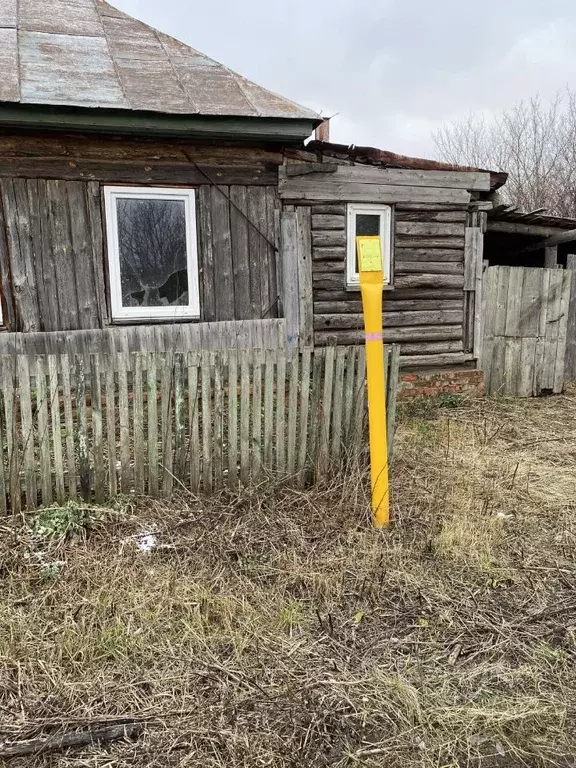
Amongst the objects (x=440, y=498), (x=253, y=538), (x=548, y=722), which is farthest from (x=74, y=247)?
(x=548, y=722)

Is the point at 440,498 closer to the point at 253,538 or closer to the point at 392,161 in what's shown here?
the point at 253,538

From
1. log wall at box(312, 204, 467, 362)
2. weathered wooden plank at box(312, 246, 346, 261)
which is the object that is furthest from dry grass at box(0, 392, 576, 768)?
weathered wooden plank at box(312, 246, 346, 261)

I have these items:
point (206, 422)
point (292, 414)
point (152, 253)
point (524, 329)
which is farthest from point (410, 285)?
point (206, 422)

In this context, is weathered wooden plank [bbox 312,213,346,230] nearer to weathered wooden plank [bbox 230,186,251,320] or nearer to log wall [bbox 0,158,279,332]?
log wall [bbox 0,158,279,332]

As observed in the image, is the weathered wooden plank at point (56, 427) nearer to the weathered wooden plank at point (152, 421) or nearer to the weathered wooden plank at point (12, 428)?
the weathered wooden plank at point (12, 428)

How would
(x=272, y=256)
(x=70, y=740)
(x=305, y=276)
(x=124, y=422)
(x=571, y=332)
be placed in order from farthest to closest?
(x=571, y=332)
(x=305, y=276)
(x=272, y=256)
(x=124, y=422)
(x=70, y=740)

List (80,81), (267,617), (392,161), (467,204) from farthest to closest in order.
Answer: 1. (467,204)
2. (392,161)
3. (80,81)
4. (267,617)

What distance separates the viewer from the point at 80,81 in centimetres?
539

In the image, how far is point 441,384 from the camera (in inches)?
306

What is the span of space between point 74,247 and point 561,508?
551cm

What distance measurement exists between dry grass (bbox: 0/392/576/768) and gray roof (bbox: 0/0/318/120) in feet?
13.8

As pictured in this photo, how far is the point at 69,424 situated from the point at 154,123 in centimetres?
358

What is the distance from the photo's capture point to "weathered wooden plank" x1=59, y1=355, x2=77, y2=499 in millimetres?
3430

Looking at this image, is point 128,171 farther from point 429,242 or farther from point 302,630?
point 302,630
